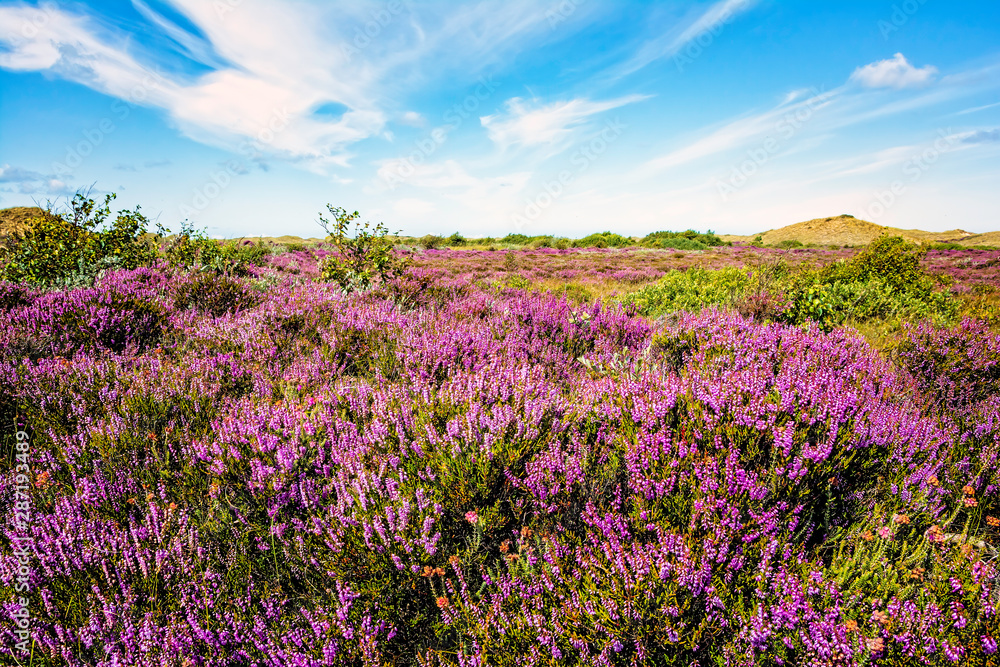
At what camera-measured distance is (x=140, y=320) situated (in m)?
4.53

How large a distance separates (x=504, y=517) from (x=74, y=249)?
9.59m

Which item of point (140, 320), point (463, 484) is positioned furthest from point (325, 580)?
point (140, 320)

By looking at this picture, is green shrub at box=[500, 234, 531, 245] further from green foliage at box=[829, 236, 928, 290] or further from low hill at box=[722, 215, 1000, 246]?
green foliage at box=[829, 236, 928, 290]

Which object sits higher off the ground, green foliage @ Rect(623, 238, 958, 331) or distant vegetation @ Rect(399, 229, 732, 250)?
distant vegetation @ Rect(399, 229, 732, 250)

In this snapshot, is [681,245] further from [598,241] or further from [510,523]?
[510,523]

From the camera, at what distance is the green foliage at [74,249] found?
6703 millimetres

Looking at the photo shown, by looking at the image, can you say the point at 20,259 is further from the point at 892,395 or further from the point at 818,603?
the point at 892,395

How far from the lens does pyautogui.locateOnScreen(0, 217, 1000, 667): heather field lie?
1.41m

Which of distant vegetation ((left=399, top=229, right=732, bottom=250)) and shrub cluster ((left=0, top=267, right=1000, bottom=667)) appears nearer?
shrub cluster ((left=0, top=267, right=1000, bottom=667))

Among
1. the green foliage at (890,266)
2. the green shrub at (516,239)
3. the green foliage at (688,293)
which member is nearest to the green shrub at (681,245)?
the green shrub at (516,239)

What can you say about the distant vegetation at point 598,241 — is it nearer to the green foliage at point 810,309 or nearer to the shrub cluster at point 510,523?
the green foliage at point 810,309

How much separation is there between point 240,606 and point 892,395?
389cm

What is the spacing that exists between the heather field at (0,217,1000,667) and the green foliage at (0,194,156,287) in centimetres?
539

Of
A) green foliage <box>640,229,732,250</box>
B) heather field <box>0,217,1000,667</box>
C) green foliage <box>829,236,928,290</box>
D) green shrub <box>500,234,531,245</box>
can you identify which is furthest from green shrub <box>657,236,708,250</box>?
heather field <box>0,217,1000,667</box>
